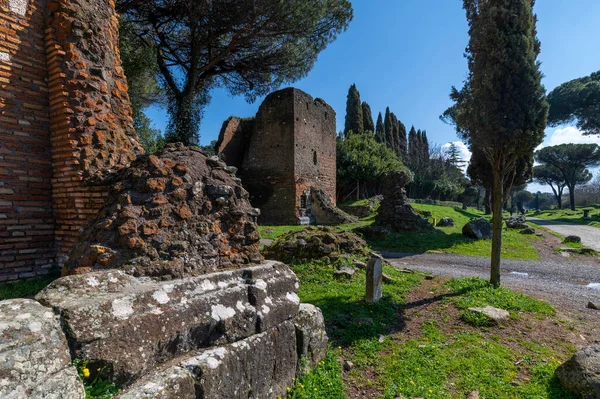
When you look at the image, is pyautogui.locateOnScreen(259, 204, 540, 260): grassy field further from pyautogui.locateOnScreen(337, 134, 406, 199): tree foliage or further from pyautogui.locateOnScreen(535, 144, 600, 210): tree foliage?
pyautogui.locateOnScreen(535, 144, 600, 210): tree foliage

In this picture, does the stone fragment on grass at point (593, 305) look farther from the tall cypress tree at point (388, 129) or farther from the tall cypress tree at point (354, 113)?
the tall cypress tree at point (388, 129)

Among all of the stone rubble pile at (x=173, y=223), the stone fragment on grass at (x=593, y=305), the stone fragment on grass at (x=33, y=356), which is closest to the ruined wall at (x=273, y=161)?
the stone fragment on grass at (x=593, y=305)

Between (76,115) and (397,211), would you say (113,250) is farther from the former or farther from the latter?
(397,211)

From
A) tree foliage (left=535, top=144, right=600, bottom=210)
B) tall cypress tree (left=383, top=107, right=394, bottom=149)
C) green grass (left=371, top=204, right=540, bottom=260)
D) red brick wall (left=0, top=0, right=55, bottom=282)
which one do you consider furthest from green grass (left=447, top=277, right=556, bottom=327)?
tree foliage (left=535, top=144, right=600, bottom=210)

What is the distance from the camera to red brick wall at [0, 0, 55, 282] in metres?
4.02

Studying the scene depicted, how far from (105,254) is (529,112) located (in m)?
8.19

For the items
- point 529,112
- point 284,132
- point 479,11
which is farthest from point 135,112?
point 529,112

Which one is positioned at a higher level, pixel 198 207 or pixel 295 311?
pixel 198 207

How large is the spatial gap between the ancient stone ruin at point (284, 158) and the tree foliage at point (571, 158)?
3972 centimetres

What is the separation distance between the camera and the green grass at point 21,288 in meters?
3.57

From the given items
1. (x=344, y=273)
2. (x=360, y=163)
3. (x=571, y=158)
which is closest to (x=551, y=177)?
(x=571, y=158)

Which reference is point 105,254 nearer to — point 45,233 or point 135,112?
point 45,233

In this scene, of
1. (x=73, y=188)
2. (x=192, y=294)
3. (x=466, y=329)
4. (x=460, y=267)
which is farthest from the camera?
(x=460, y=267)

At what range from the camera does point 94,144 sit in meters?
4.49
